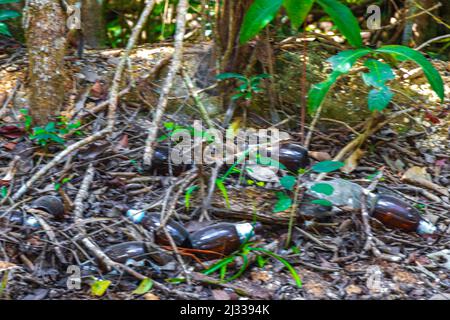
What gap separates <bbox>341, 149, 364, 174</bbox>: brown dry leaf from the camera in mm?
2639

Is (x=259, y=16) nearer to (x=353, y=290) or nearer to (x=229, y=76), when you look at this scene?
(x=229, y=76)

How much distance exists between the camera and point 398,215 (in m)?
2.36

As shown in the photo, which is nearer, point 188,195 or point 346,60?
point 346,60

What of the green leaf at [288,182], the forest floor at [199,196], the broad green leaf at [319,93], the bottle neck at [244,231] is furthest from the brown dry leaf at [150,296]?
the broad green leaf at [319,93]

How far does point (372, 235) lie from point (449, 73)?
131 cm

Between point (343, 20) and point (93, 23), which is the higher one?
point (343, 20)

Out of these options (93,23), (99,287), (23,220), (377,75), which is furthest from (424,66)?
(93,23)

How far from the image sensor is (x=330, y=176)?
8.50 feet

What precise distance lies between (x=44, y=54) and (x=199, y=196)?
93 centimetres

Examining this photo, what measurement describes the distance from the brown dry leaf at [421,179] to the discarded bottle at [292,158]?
450mm

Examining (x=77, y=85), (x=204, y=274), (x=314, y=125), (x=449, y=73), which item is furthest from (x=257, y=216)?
(x=449, y=73)

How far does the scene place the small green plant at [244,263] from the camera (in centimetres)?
212

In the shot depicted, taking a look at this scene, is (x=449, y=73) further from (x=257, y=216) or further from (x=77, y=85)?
(x=77, y=85)

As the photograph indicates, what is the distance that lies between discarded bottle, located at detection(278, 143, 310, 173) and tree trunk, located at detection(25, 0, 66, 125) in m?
1.00
